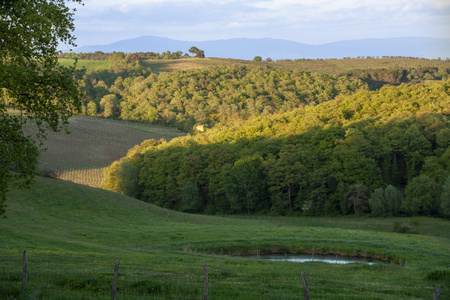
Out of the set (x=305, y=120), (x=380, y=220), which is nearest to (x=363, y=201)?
(x=380, y=220)

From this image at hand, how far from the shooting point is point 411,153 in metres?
84.9

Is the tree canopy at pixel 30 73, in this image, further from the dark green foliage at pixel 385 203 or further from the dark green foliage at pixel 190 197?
the dark green foliage at pixel 190 197

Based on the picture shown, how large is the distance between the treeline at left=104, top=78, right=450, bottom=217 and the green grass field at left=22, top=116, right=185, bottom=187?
927 cm

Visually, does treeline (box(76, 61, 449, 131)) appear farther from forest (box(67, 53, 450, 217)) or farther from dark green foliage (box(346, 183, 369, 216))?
dark green foliage (box(346, 183, 369, 216))

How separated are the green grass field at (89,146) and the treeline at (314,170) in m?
9.27

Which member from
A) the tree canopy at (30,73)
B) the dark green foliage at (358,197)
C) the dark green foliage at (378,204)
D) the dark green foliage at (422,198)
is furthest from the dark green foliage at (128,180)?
the tree canopy at (30,73)

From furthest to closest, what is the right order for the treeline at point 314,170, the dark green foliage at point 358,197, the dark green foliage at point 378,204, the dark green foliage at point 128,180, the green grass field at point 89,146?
the green grass field at point 89,146, the dark green foliage at point 128,180, the treeline at point 314,170, the dark green foliage at point 358,197, the dark green foliage at point 378,204

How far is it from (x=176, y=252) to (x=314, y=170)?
54218 millimetres

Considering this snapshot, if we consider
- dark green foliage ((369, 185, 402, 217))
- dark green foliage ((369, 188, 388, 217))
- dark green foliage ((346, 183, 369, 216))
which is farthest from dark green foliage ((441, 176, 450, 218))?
dark green foliage ((346, 183, 369, 216))

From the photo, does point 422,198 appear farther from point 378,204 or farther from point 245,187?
point 245,187

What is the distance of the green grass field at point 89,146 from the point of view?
101750 millimetres

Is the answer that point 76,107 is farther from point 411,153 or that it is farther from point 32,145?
point 411,153

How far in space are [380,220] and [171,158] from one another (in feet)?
155

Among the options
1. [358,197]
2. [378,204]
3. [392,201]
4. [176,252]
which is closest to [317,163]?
[358,197]
